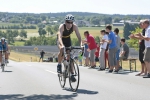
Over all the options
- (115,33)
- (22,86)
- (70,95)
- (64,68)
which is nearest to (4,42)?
(115,33)

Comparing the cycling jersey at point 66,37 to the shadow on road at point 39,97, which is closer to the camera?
the shadow on road at point 39,97

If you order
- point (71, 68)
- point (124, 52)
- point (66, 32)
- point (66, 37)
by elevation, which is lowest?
point (71, 68)

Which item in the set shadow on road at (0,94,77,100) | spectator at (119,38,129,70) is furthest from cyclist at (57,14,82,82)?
spectator at (119,38,129,70)

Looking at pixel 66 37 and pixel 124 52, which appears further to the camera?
pixel 124 52

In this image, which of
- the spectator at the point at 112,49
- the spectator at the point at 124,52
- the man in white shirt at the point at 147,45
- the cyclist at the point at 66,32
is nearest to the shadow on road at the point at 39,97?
the cyclist at the point at 66,32

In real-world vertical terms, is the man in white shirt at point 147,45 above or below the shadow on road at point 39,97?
above

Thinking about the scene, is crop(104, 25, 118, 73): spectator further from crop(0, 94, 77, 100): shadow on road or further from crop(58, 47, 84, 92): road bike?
crop(0, 94, 77, 100): shadow on road

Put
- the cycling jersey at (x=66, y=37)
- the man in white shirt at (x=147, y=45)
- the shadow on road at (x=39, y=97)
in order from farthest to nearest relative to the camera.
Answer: the man in white shirt at (x=147, y=45)
the cycling jersey at (x=66, y=37)
the shadow on road at (x=39, y=97)

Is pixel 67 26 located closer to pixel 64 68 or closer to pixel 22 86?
pixel 64 68

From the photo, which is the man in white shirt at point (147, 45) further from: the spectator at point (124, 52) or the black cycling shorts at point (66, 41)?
the spectator at point (124, 52)

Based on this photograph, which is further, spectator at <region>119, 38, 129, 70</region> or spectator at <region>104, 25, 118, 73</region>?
spectator at <region>119, 38, 129, 70</region>

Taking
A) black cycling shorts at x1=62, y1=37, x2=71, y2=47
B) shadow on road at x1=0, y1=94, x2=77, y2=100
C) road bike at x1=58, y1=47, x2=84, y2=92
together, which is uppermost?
black cycling shorts at x1=62, y1=37, x2=71, y2=47

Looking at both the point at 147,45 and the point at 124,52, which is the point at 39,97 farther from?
the point at 124,52

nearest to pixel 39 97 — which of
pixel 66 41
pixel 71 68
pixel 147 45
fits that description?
pixel 71 68
